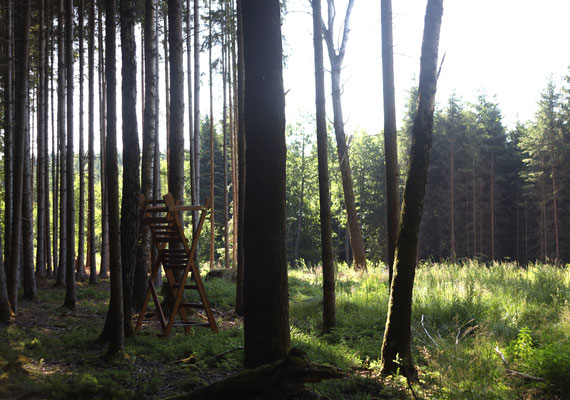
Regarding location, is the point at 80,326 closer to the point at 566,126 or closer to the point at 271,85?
the point at 271,85

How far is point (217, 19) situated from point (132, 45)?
12.6m

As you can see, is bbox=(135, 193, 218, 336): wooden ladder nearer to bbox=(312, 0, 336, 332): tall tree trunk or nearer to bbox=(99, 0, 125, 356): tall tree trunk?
bbox=(99, 0, 125, 356): tall tree trunk

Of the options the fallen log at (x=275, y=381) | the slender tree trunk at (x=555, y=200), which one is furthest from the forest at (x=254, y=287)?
the slender tree trunk at (x=555, y=200)

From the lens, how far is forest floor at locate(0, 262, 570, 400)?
15.5ft

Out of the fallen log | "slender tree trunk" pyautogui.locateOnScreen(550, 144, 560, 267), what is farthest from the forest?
"slender tree trunk" pyautogui.locateOnScreen(550, 144, 560, 267)

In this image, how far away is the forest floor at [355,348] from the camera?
4.74 metres

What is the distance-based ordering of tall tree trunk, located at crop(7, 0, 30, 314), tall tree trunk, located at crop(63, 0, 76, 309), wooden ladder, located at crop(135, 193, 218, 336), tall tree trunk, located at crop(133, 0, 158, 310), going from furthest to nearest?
tall tree trunk, located at crop(63, 0, 76, 309)
tall tree trunk, located at crop(133, 0, 158, 310)
tall tree trunk, located at crop(7, 0, 30, 314)
wooden ladder, located at crop(135, 193, 218, 336)

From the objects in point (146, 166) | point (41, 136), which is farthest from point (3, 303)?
point (41, 136)

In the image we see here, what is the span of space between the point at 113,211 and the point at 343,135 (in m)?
10.9

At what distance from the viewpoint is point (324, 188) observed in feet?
25.3

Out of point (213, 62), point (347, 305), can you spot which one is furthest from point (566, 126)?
point (347, 305)

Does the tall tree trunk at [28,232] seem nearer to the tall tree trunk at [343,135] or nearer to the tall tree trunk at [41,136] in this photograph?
the tall tree trunk at [41,136]

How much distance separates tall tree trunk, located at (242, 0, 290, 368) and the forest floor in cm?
80

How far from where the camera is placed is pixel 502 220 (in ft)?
125
